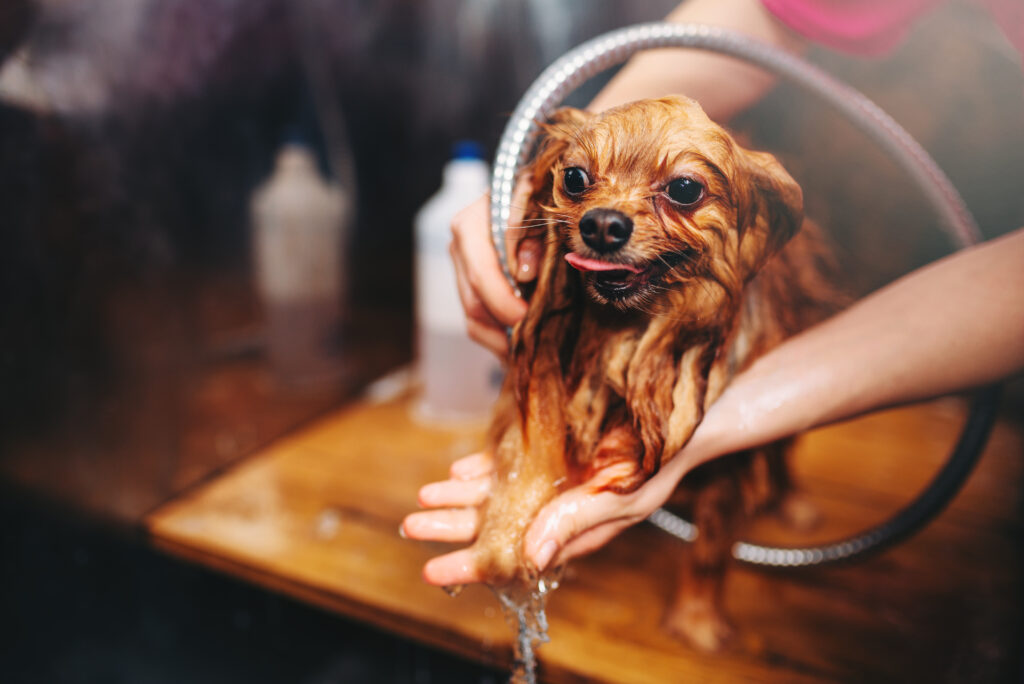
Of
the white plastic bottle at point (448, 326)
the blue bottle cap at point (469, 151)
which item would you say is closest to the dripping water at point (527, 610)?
the white plastic bottle at point (448, 326)

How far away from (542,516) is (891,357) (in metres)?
0.26

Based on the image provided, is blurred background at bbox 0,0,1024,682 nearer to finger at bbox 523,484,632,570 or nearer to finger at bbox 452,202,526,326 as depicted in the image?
finger at bbox 452,202,526,326

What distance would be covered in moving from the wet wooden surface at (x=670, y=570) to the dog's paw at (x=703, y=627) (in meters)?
0.01

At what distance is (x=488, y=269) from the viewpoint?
48 cm

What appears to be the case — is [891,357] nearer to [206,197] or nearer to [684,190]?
[684,190]

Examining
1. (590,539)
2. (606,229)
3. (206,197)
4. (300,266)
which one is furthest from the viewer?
(300,266)

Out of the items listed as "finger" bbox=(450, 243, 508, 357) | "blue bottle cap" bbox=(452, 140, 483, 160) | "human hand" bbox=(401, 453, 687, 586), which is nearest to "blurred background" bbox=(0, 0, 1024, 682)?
"blue bottle cap" bbox=(452, 140, 483, 160)

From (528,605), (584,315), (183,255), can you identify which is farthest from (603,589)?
(183,255)

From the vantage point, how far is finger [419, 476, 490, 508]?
47 cm

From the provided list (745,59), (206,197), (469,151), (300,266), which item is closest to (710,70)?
(745,59)

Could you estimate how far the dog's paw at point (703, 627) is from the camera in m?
0.64

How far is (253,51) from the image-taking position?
0.90 meters

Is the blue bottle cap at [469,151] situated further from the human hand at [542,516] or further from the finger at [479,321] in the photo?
the human hand at [542,516]

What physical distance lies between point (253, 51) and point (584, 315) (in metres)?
0.73
